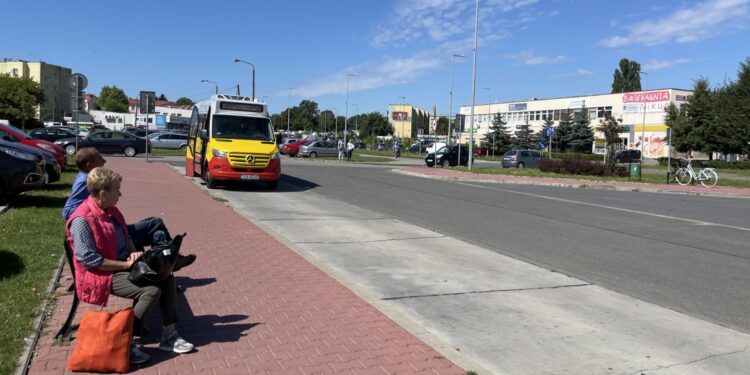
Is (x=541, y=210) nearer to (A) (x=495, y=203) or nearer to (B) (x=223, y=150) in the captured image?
(A) (x=495, y=203)

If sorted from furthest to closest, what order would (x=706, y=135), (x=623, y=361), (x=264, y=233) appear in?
(x=706, y=135) < (x=264, y=233) < (x=623, y=361)

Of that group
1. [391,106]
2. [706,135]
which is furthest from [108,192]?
[391,106]

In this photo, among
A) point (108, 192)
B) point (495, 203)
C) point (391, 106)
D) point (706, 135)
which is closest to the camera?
point (108, 192)

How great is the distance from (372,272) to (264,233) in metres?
2.89

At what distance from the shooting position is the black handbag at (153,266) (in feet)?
13.3

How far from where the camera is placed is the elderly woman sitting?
4.03 m

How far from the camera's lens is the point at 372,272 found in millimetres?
7312

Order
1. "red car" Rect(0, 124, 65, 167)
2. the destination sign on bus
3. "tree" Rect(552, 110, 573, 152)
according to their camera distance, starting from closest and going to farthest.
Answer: "red car" Rect(0, 124, 65, 167) < the destination sign on bus < "tree" Rect(552, 110, 573, 152)

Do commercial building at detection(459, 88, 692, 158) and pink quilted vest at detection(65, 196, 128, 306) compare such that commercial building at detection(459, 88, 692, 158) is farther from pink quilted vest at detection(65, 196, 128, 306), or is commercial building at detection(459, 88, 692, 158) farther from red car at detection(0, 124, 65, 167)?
pink quilted vest at detection(65, 196, 128, 306)

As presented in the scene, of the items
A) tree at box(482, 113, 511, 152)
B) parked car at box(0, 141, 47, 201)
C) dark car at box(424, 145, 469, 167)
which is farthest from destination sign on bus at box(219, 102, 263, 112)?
tree at box(482, 113, 511, 152)

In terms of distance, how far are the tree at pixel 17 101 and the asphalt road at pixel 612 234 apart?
240 feet

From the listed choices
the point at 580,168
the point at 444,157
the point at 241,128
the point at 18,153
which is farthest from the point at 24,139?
the point at 444,157

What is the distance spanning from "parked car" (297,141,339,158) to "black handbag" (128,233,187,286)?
143ft

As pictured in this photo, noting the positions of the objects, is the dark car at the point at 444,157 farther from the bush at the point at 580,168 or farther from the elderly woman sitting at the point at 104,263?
the elderly woman sitting at the point at 104,263
